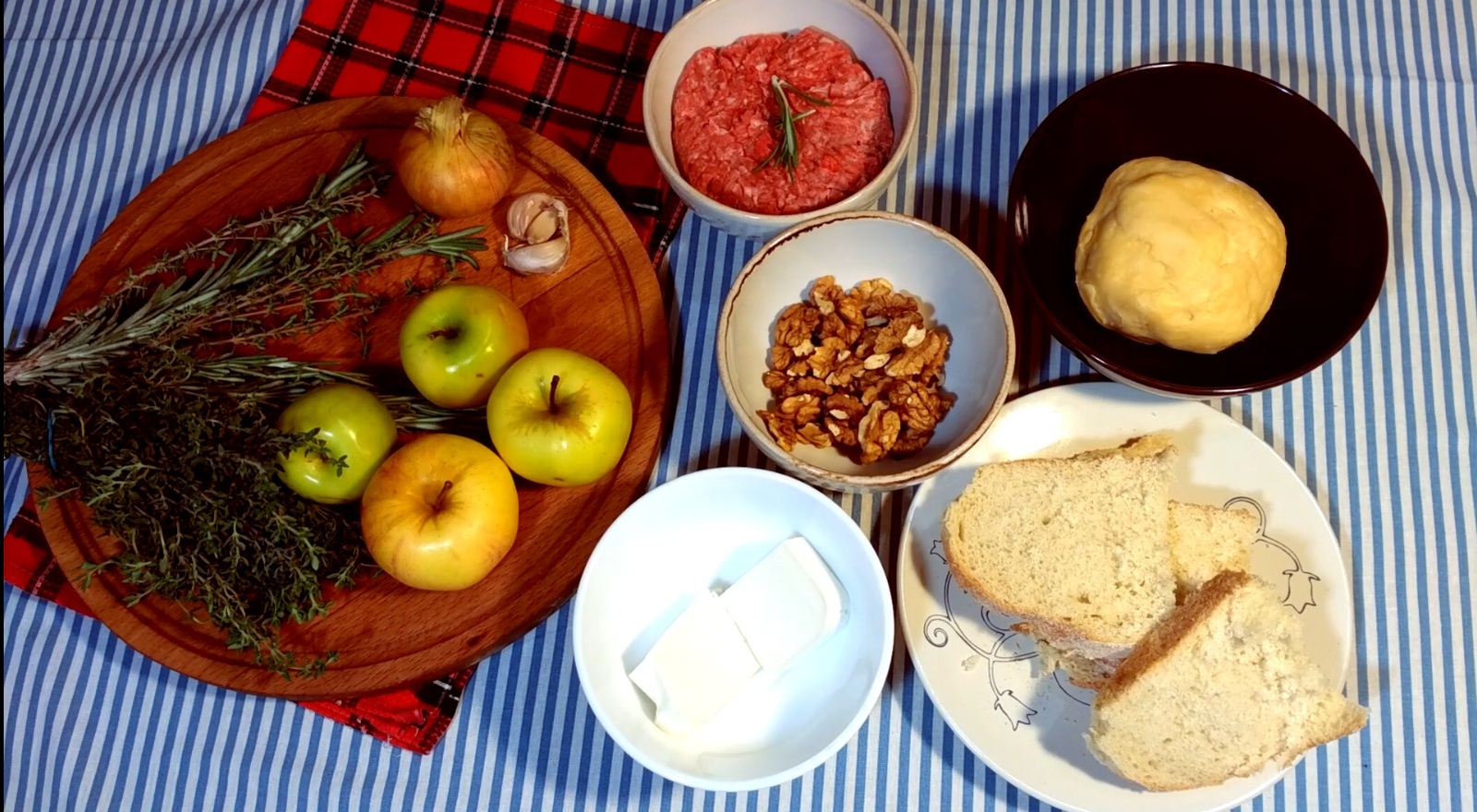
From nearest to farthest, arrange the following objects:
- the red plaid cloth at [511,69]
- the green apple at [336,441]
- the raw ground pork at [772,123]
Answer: the green apple at [336,441], the raw ground pork at [772,123], the red plaid cloth at [511,69]

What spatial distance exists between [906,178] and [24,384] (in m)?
1.21

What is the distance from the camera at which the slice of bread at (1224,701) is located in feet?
3.67

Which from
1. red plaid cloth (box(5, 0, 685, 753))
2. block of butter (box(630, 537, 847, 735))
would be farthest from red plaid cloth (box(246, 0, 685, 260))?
block of butter (box(630, 537, 847, 735))

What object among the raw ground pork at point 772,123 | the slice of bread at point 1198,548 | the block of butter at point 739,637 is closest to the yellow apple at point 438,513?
the block of butter at point 739,637

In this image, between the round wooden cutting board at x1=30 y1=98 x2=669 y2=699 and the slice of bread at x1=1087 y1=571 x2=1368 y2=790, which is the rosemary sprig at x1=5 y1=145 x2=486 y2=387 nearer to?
the round wooden cutting board at x1=30 y1=98 x2=669 y2=699

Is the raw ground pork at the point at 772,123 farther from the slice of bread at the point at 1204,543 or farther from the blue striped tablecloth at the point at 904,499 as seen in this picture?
the slice of bread at the point at 1204,543

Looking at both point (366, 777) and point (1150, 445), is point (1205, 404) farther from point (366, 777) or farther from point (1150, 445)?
point (366, 777)

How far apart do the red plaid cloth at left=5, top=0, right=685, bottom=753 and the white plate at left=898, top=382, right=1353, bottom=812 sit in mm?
570

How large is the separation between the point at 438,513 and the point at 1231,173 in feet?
3.54

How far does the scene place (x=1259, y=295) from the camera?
3.96 feet

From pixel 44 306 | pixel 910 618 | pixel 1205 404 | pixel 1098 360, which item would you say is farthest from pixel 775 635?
pixel 44 306

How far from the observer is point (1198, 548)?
121 cm

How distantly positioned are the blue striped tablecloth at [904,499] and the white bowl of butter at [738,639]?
0.13 m

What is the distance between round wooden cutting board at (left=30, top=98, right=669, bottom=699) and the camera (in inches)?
50.5
